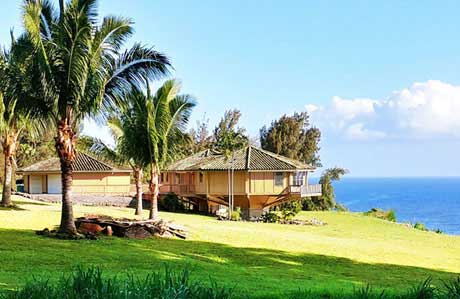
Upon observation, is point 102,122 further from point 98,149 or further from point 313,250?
point 98,149

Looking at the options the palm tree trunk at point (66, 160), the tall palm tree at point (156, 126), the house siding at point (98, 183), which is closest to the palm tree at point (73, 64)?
the palm tree trunk at point (66, 160)

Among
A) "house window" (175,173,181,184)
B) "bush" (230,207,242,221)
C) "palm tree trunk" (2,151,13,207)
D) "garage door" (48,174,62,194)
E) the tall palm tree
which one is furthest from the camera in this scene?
"garage door" (48,174,62,194)

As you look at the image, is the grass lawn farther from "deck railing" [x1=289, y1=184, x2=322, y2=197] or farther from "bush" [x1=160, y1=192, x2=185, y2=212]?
"bush" [x1=160, y1=192, x2=185, y2=212]

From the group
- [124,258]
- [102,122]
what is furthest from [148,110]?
[124,258]

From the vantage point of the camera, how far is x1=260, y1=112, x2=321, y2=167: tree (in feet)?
202

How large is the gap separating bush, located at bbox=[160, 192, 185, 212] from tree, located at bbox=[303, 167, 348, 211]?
54.0 ft

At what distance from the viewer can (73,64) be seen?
1802 centimetres

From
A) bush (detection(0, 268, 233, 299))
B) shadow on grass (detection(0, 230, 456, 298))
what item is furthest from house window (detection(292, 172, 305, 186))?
bush (detection(0, 268, 233, 299))

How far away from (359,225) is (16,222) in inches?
880

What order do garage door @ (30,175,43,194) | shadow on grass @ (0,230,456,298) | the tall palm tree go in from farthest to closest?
garage door @ (30,175,43,194)
the tall palm tree
shadow on grass @ (0,230,456,298)

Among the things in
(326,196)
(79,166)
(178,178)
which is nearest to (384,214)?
(326,196)

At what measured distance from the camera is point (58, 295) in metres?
6.07

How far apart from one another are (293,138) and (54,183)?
2503cm

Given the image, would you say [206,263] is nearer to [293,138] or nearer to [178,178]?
[178,178]
